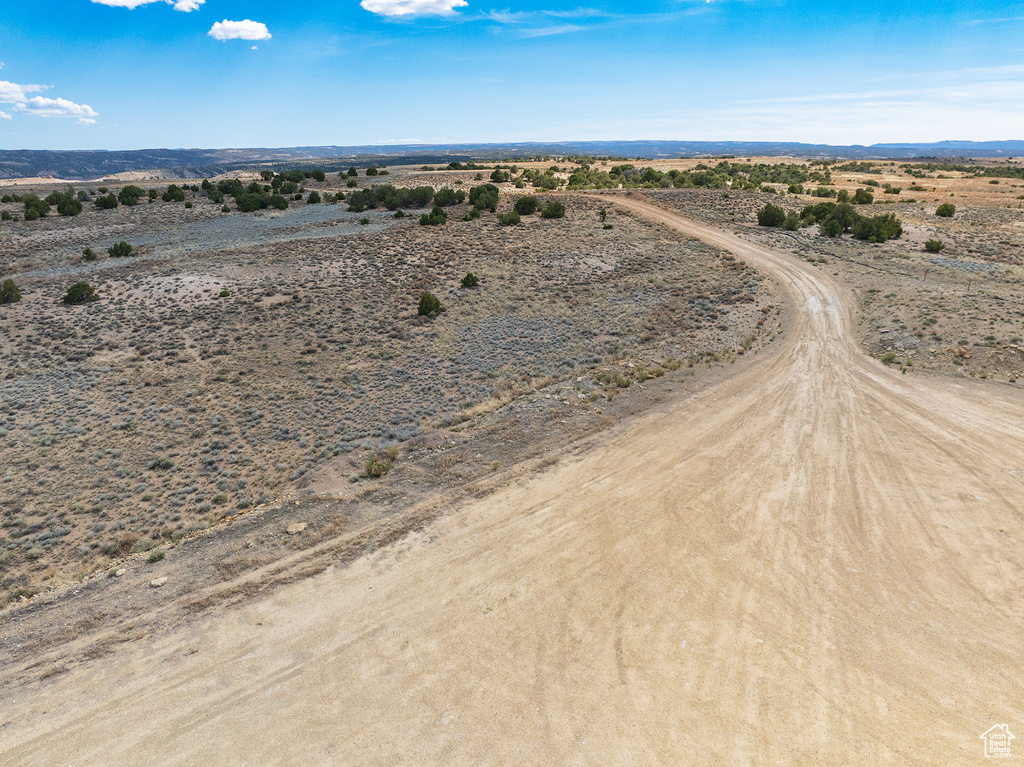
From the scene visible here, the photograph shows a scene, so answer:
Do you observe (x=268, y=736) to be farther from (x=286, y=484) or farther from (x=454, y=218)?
(x=454, y=218)

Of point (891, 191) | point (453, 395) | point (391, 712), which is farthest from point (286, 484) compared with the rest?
point (891, 191)

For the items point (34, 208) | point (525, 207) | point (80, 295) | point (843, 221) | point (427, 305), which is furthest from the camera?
point (34, 208)

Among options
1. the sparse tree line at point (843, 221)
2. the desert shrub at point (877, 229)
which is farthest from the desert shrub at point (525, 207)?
the desert shrub at point (877, 229)

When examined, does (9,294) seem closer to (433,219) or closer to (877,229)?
(433,219)

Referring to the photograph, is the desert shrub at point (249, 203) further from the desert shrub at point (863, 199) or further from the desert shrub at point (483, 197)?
the desert shrub at point (863, 199)

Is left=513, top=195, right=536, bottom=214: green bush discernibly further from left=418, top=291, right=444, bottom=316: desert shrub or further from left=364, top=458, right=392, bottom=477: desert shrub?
left=364, top=458, right=392, bottom=477: desert shrub

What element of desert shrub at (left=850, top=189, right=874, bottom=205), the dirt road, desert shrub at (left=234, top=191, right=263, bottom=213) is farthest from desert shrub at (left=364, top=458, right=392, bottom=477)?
desert shrub at (left=850, top=189, right=874, bottom=205)

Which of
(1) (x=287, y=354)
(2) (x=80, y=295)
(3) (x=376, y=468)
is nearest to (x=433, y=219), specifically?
(2) (x=80, y=295)
